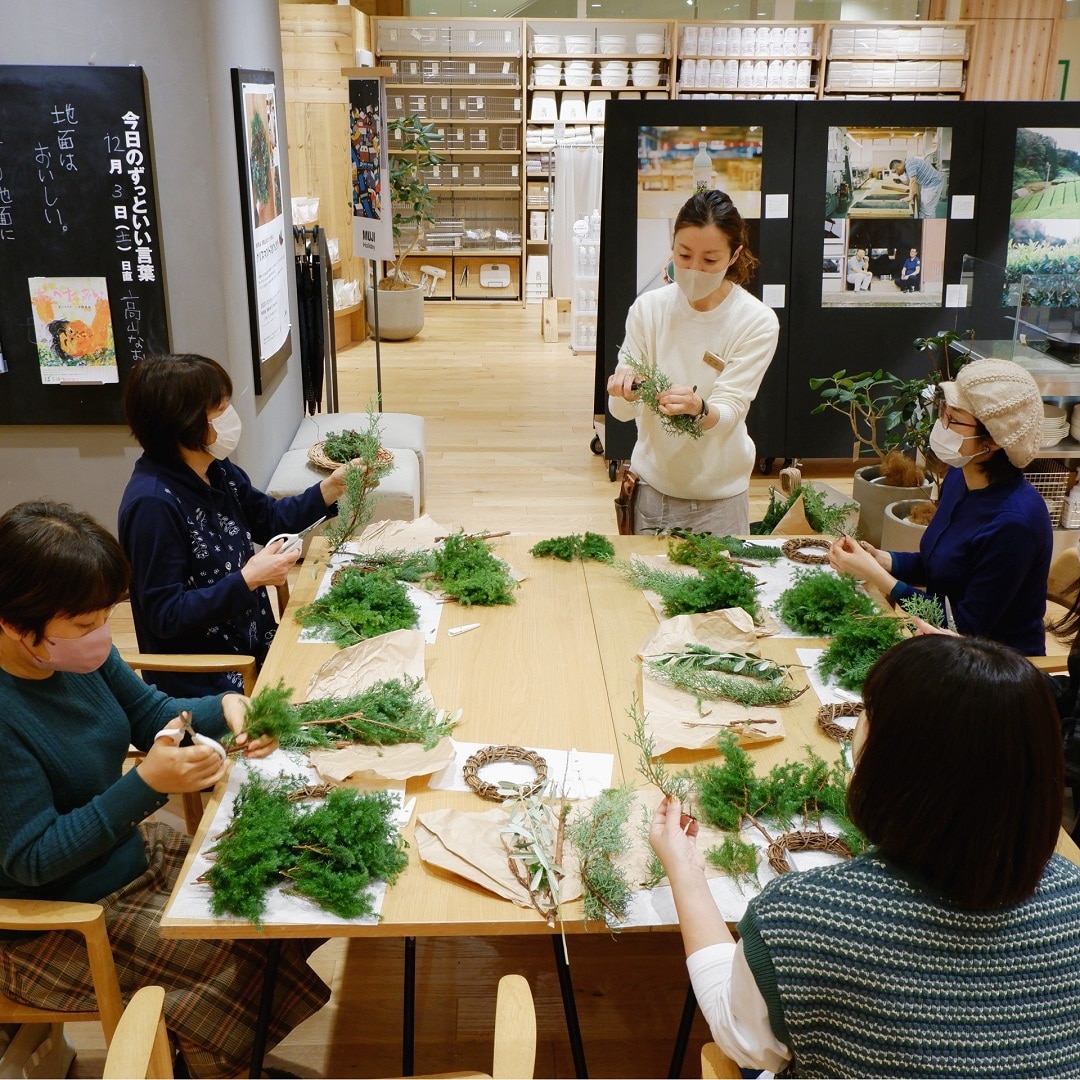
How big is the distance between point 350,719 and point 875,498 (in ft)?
11.8

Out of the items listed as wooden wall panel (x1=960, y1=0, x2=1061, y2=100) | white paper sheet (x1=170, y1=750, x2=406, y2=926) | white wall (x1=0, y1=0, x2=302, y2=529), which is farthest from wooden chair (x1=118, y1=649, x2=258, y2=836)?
wooden wall panel (x1=960, y1=0, x2=1061, y2=100)

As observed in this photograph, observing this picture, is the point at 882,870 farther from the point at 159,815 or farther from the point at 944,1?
the point at 944,1

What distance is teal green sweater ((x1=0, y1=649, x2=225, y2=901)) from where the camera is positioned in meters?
1.86

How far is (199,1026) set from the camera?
2010 millimetres

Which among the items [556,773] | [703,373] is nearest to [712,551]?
[703,373]

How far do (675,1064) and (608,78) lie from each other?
1083 cm

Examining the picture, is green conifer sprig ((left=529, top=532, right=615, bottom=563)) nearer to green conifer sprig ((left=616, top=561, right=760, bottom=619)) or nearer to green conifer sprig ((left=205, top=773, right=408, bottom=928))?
green conifer sprig ((left=616, top=561, right=760, bottom=619))

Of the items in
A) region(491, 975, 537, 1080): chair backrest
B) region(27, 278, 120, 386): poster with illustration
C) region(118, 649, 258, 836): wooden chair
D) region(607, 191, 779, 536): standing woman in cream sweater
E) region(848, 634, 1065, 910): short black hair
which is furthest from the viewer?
region(27, 278, 120, 386): poster with illustration

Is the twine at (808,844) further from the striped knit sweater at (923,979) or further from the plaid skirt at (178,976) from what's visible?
the plaid skirt at (178,976)

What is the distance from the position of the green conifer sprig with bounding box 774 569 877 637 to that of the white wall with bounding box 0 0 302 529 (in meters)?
2.47

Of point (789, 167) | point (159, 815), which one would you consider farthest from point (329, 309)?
point (159, 815)

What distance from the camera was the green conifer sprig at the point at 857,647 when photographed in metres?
2.48

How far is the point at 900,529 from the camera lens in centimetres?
477

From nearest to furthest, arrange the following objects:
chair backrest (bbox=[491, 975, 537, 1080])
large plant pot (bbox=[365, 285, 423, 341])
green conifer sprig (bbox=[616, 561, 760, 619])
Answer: chair backrest (bbox=[491, 975, 537, 1080])
green conifer sprig (bbox=[616, 561, 760, 619])
large plant pot (bbox=[365, 285, 423, 341])
